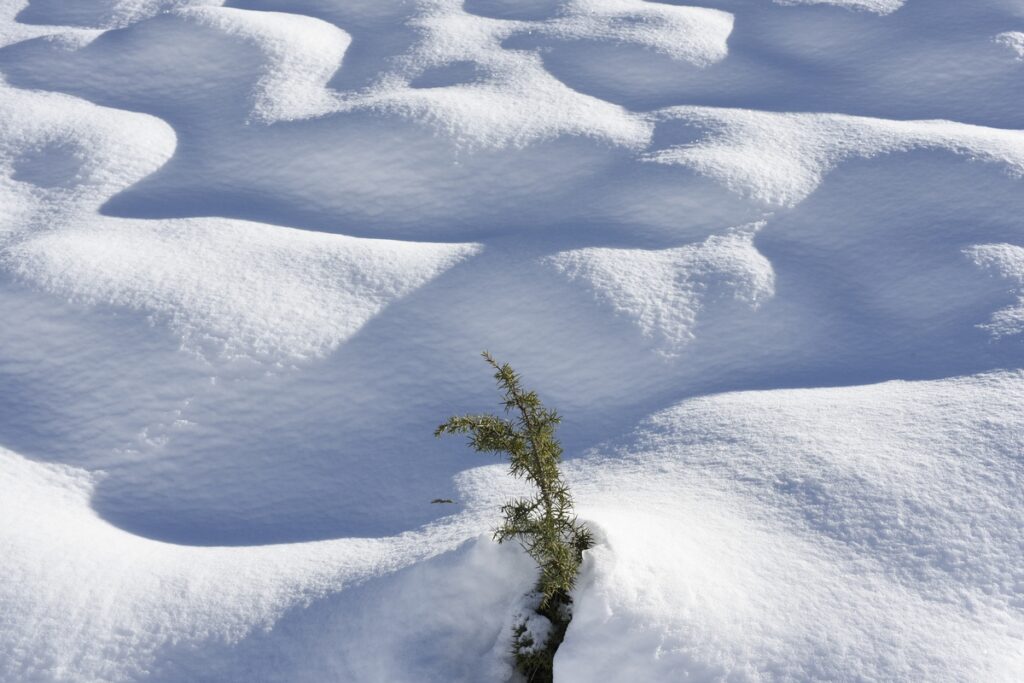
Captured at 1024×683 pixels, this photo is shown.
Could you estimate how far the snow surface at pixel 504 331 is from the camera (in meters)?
3.22

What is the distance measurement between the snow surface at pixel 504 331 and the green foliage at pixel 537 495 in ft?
0.33

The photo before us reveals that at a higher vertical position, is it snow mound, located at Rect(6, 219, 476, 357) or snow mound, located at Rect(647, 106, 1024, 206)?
snow mound, located at Rect(647, 106, 1024, 206)

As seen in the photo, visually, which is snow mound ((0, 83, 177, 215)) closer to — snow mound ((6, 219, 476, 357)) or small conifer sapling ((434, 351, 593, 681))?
snow mound ((6, 219, 476, 357))

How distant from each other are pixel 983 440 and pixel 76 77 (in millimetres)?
6986

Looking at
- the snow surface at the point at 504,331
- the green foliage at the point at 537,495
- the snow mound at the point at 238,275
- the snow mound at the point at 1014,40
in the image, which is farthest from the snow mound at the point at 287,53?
the snow mound at the point at 1014,40

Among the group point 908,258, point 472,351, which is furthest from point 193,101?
point 908,258

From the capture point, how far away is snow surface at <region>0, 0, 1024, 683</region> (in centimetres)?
322

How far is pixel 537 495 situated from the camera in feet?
10.1

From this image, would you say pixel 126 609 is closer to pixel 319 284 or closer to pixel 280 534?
pixel 280 534

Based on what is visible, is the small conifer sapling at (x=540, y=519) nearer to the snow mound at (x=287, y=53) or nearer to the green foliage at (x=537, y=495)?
the green foliage at (x=537, y=495)

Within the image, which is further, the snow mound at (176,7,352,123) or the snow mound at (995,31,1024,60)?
the snow mound at (995,31,1024,60)

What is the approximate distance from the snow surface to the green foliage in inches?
3.9

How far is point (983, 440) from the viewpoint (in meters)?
3.84

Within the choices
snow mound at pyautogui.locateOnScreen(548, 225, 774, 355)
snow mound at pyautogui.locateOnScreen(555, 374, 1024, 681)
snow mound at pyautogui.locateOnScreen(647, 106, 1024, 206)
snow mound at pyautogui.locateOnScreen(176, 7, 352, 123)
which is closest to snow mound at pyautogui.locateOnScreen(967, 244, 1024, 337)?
snow mound at pyautogui.locateOnScreen(555, 374, 1024, 681)
